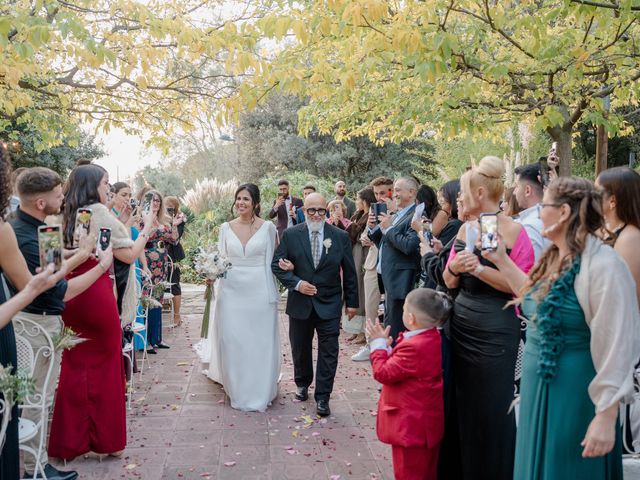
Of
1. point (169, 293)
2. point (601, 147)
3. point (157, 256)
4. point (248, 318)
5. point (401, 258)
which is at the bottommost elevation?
point (169, 293)

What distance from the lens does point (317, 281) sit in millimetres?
5855

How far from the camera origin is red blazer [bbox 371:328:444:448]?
11.8 ft

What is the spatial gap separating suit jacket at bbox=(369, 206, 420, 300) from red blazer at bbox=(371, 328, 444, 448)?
2565mm

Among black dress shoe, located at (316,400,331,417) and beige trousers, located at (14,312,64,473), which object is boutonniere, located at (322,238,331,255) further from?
beige trousers, located at (14,312,64,473)

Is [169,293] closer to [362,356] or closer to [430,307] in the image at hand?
[362,356]

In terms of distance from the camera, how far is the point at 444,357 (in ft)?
12.3

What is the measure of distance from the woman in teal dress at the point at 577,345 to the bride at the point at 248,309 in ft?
11.8

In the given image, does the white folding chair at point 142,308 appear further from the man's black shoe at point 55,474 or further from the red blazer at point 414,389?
the red blazer at point 414,389

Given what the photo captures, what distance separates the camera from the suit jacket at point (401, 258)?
6.18 m

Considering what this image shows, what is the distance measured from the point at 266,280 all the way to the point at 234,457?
6.47 ft

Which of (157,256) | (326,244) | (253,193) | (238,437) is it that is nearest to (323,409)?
(238,437)

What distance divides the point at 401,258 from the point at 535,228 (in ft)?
8.22

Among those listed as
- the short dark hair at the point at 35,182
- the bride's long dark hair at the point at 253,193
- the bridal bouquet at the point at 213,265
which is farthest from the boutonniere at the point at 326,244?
the short dark hair at the point at 35,182

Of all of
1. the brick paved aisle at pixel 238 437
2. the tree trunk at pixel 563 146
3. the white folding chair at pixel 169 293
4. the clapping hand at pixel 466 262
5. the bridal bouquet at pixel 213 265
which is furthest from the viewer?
the tree trunk at pixel 563 146
